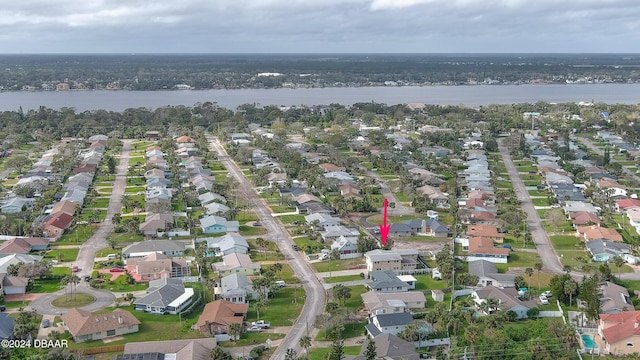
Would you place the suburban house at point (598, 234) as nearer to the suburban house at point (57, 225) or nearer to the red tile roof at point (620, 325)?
the red tile roof at point (620, 325)

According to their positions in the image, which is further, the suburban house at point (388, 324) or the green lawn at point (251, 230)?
the green lawn at point (251, 230)

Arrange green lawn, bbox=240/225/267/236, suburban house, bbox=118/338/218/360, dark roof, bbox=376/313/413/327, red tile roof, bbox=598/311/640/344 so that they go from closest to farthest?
suburban house, bbox=118/338/218/360 → red tile roof, bbox=598/311/640/344 → dark roof, bbox=376/313/413/327 → green lawn, bbox=240/225/267/236

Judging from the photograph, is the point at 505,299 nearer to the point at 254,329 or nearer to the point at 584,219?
the point at 254,329

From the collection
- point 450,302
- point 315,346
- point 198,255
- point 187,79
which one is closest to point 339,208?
point 198,255

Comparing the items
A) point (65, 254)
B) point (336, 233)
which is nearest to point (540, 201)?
point (336, 233)

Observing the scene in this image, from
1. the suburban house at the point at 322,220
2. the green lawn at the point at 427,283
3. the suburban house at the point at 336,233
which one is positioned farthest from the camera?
the suburban house at the point at 322,220

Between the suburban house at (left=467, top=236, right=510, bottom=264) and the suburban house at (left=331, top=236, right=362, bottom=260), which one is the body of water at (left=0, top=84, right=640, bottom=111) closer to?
the suburban house at (left=331, top=236, right=362, bottom=260)

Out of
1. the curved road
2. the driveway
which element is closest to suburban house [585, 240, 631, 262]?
the curved road

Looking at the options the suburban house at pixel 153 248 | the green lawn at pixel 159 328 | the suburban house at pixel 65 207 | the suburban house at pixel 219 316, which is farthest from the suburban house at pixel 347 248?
the suburban house at pixel 65 207
